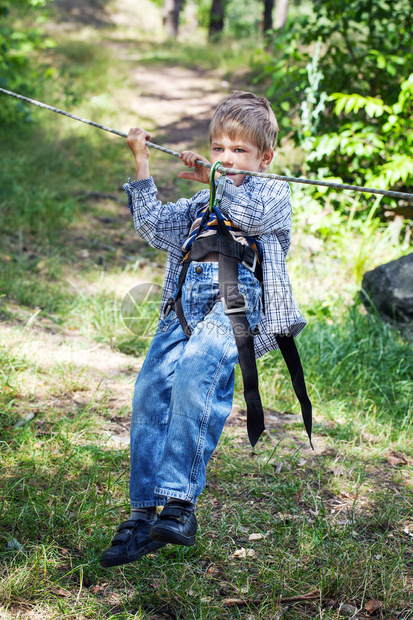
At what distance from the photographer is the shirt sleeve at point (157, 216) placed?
2344mm

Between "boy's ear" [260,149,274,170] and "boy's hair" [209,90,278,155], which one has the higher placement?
"boy's hair" [209,90,278,155]

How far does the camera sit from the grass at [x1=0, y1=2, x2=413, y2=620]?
2.21 meters

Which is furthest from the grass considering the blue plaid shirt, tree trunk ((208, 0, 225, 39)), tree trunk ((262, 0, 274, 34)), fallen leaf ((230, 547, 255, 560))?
tree trunk ((208, 0, 225, 39))

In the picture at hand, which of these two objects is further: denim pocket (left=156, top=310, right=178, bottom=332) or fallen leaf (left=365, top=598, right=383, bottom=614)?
denim pocket (left=156, top=310, right=178, bottom=332)

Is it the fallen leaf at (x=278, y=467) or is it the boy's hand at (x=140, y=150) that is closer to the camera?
the boy's hand at (x=140, y=150)

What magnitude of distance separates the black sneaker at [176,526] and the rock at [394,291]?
10.4 ft

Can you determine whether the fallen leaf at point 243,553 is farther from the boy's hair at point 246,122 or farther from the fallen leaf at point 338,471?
the boy's hair at point 246,122

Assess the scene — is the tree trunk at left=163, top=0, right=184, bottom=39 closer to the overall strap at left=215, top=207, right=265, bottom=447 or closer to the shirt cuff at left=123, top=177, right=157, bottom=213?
the shirt cuff at left=123, top=177, right=157, bottom=213

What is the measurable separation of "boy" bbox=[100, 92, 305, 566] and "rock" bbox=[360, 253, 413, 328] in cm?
254

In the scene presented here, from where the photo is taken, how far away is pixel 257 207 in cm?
219

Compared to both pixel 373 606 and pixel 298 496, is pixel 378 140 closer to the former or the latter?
pixel 298 496

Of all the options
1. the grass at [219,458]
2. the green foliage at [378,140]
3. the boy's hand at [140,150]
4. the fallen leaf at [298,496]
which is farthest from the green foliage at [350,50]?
the fallen leaf at [298,496]

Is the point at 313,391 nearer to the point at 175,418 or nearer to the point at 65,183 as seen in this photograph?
the point at 175,418

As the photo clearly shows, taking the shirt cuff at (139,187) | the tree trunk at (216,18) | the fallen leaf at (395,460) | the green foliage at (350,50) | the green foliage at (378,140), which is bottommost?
the fallen leaf at (395,460)
